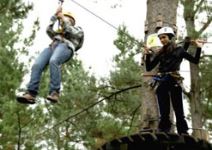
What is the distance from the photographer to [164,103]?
18.2 feet

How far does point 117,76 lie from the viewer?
14.3 meters

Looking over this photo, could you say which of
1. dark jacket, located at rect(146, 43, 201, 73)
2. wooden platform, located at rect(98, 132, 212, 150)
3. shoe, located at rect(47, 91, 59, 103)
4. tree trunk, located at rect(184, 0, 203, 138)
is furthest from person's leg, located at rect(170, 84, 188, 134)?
tree trunk, located at rect(184, 0, 203, 138)

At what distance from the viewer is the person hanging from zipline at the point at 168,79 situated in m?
5.50

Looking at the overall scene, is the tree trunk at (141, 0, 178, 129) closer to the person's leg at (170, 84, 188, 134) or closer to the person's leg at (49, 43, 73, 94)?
the person's leg at (170, 84, 188, 134)

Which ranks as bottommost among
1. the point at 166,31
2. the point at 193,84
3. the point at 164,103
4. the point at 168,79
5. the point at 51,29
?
the point at 164,103

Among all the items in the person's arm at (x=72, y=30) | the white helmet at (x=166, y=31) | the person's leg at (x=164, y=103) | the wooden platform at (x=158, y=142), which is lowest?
the wooden platform at (x=158, y=142)

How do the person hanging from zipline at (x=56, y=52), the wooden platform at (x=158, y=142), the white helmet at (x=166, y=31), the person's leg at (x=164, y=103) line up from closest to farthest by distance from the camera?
the wooden platform at (x=158, y=142) < the person's leg at (x=164, y=103) < the white helmet at (x=166, y=31) < the person hanging from zipline at (x=56, y=52)

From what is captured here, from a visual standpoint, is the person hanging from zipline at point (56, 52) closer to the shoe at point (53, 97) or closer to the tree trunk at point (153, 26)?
the shoe at point (53, 97)

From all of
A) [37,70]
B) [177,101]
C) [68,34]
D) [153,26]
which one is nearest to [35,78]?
[37,70]

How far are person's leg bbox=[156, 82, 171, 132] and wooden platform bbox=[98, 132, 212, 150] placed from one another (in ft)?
1.87

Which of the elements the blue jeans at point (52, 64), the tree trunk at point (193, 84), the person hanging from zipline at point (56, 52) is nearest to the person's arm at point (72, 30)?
the person hanging from zipline at point (56, 52)

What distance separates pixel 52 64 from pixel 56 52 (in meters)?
0.16

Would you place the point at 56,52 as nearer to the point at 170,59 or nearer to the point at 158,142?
the point at 170,59

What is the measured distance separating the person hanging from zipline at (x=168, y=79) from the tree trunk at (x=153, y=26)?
0.16 m
